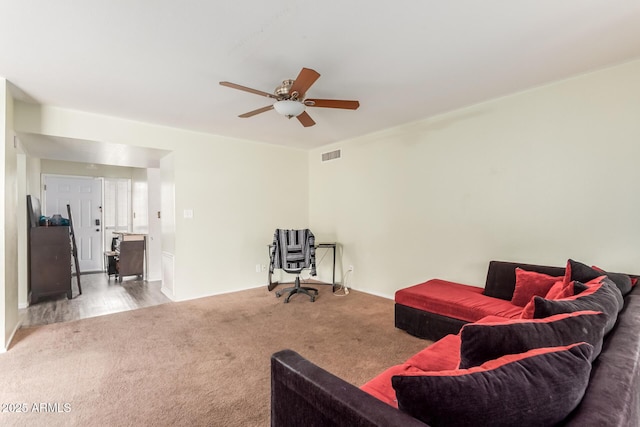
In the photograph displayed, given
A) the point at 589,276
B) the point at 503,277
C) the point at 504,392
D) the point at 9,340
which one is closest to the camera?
the point at 504,392

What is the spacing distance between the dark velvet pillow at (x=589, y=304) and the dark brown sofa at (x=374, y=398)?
0.24 feet

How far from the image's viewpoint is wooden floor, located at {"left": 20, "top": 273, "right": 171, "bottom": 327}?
355 centimetres

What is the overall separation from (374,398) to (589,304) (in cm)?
109

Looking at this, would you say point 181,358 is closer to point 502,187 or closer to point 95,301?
point 95,301

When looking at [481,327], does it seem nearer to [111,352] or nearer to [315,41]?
[315,41]

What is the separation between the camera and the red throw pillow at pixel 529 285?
2.42 metres

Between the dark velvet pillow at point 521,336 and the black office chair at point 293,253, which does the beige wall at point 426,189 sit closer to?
the black office chair at point 293,253

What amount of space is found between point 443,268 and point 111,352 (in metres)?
3.49

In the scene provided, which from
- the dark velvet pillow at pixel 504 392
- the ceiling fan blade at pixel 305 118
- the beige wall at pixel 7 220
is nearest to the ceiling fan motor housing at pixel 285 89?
the ceiling fan blade at pixel 305 118

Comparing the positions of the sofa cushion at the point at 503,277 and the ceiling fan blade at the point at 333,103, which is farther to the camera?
the sofa cushion at the point at 503,277

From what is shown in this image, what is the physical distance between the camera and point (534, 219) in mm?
2916

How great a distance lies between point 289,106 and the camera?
249cm

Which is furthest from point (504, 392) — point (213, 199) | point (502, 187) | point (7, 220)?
point (213, 199)

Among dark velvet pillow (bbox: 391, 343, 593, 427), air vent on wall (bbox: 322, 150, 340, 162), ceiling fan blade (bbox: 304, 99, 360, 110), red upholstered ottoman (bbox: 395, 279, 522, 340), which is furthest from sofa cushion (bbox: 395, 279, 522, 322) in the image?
air vent on wall (bbox: 322, 150, 340, 162)
